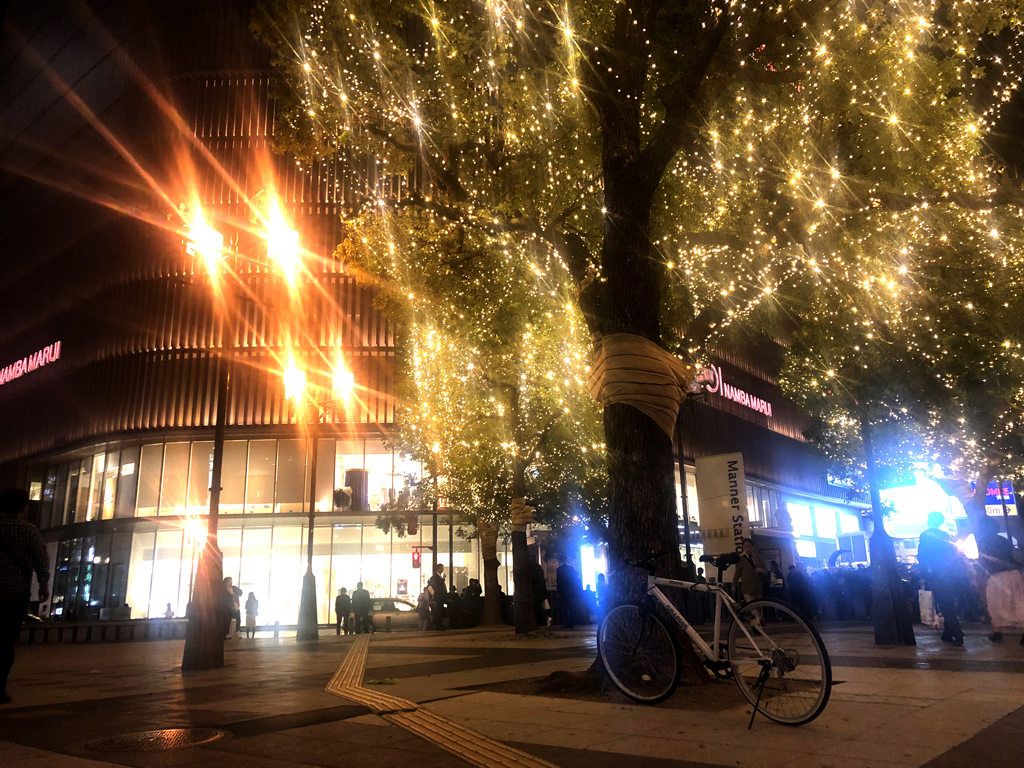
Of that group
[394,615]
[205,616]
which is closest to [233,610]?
[394,615]

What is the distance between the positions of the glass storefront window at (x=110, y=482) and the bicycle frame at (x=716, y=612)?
116 feet

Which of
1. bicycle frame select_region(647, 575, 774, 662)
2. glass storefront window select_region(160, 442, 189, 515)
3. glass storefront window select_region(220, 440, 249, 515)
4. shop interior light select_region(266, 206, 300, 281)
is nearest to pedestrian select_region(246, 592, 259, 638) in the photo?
glass storefront window select_region(220, 440, 249, 515)

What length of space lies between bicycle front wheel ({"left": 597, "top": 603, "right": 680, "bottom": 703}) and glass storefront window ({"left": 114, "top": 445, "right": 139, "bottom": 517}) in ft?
111

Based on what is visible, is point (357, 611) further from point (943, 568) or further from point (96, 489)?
point (96, 489)

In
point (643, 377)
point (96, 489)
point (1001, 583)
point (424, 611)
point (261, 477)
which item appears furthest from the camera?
point (96, 489)

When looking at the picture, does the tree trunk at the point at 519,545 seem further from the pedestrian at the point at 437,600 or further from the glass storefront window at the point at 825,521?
the glass storefront window at the point at 825,521

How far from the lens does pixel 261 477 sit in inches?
1330

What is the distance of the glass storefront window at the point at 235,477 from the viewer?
33.8 metres

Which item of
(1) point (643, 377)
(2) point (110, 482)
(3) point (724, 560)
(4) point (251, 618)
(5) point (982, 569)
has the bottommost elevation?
(4) point (251, 618)

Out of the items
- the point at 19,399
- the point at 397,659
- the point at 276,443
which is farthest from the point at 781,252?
the point at 19,399

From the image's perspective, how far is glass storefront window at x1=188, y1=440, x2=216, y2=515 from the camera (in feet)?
110

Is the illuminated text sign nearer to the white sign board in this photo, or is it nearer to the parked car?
the parked car

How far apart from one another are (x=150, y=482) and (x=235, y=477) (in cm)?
393

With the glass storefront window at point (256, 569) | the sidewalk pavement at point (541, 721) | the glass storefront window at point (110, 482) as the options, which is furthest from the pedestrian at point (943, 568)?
the glass storefront window at point (110, 482)
